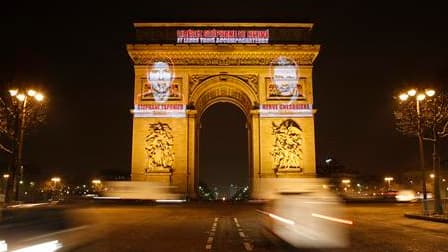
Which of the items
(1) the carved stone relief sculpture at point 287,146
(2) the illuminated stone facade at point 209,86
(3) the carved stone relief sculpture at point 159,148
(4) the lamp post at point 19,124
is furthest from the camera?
(2) the illuminated stone facade at point 209,86

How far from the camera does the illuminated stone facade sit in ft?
135

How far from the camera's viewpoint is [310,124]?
41.9m

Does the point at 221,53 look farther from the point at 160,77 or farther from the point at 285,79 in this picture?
the point at 285,79

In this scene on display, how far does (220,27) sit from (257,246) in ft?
110

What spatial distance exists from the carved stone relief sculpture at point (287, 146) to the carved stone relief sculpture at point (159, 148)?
8660 mm

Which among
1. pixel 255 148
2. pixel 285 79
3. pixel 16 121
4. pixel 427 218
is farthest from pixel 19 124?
pixel 285 79

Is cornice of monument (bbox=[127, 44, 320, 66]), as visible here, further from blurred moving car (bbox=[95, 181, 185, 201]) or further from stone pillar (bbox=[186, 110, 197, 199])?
blurred moving car (bbox=[95, 181, 185, 201])

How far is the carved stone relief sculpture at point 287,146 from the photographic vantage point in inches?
1613

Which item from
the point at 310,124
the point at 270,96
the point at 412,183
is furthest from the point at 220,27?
the point at 412,183

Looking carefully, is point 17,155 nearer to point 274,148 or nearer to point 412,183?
Answer: point 274,148

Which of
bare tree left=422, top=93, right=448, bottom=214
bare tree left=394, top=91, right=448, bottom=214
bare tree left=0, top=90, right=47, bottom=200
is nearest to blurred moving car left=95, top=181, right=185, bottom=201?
→ bare tree left=0, top=90, right=47, bottom=200

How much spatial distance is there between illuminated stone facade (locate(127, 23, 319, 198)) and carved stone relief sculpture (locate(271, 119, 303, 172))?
8 centimetres

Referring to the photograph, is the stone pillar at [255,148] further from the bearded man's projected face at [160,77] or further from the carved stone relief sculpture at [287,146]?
the bearded man's projected face at [160,77]

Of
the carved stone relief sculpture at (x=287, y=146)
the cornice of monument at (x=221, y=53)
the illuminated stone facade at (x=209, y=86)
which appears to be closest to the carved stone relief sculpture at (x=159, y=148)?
the illuminated stone facade at (x=209, y=86)
